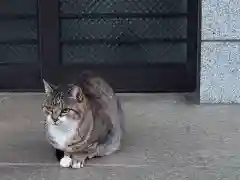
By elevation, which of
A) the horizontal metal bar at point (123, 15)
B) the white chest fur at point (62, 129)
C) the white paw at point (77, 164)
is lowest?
the white paw at point (77, 164)

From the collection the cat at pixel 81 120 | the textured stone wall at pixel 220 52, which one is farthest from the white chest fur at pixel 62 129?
the textured stone wall at pixel 220 52

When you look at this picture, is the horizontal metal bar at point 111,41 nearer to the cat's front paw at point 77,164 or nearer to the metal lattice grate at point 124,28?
the metal lattice grate at point 124,28

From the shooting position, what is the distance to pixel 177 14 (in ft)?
20.5

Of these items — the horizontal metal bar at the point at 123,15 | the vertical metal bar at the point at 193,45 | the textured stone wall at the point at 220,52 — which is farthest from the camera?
the horizontal metal bar at the point at 123,15

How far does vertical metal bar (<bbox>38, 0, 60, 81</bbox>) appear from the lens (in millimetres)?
6199

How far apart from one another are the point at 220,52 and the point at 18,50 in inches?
81.6

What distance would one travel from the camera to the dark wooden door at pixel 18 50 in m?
6.30

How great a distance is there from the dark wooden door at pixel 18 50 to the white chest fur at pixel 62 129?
92.8 inches

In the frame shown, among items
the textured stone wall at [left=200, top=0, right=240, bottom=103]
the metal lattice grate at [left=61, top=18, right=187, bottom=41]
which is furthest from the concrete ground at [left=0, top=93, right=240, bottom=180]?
the metal lattice grate at [left=61, top=18, right=187, bottom=41]

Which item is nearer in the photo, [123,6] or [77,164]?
[77,164]

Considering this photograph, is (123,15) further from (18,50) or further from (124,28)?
(18,50)

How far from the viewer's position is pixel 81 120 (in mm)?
4082

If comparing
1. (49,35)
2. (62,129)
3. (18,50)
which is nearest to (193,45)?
(49,35)

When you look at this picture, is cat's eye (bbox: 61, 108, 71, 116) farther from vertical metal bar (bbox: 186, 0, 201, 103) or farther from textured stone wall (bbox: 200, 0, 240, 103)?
vertical metal bar (bbox: 186, 0, 201, 103)
